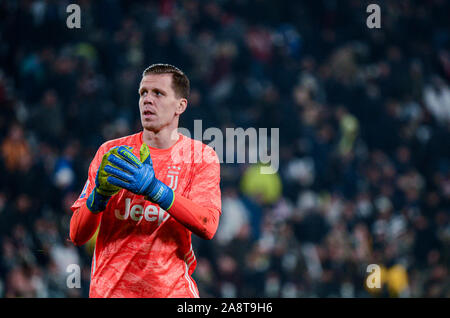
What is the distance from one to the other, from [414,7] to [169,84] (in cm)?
1212

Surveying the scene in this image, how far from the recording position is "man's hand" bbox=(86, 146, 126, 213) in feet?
10.1

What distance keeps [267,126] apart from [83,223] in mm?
7983

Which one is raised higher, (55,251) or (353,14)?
(353,14)

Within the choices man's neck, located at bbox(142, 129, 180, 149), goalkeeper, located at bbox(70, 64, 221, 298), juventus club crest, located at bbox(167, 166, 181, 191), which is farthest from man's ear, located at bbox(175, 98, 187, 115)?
juventus club crest, located at bbox(167, 166, 181, 191)

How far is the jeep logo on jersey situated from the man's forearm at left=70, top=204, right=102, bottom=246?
0.15 m

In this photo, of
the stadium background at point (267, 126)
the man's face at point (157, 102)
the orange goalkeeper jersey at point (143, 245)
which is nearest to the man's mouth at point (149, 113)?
the man's face at point (157, 102)

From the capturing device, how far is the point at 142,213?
3.39 m

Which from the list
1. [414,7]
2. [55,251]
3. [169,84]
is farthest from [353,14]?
[169,84]

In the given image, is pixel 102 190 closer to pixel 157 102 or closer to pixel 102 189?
pixel 102 189

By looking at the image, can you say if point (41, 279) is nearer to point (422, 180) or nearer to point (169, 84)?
point (169, 84)

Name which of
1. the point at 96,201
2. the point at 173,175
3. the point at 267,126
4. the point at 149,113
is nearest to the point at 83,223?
the point at 96,201

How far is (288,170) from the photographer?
10.7 m

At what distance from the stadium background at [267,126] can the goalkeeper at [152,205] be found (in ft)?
15.4

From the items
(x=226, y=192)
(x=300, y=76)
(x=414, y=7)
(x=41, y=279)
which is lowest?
(x=41, y=279)
